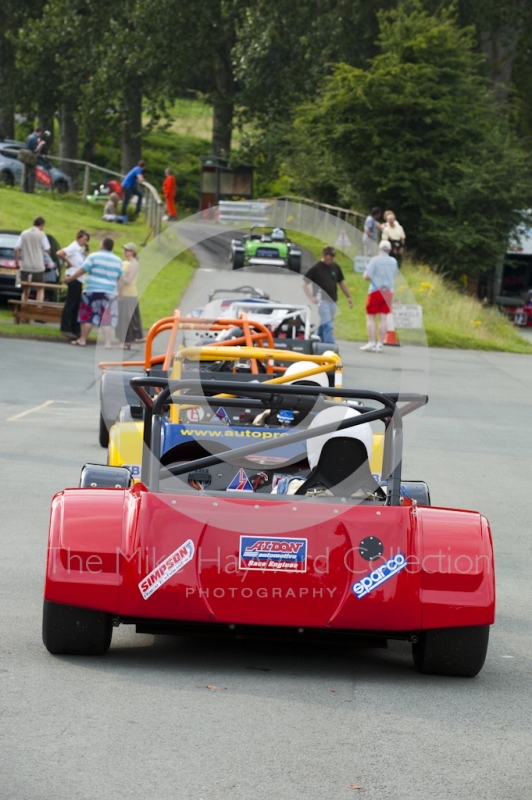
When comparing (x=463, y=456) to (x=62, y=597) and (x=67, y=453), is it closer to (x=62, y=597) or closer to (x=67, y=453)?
(x=67, y=453)

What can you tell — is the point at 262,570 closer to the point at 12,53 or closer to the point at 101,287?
Answer: the point at 101,287

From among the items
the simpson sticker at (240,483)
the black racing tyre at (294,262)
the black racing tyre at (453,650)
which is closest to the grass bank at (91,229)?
the black racing tyre at (294,262)

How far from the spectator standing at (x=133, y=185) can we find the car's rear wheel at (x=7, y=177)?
16.8 ft

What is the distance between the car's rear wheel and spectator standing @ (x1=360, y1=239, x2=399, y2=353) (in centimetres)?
2261

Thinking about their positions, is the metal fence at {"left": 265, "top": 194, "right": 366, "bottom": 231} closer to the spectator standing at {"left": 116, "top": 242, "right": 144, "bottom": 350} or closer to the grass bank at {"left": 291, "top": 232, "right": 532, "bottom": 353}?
the grass bank at {"left": 291, "top": 232, "right": 532, "bottom": 353}

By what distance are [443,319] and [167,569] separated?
24007 mm

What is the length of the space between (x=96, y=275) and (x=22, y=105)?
3563 centimetres

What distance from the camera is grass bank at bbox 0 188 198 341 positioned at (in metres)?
27.8

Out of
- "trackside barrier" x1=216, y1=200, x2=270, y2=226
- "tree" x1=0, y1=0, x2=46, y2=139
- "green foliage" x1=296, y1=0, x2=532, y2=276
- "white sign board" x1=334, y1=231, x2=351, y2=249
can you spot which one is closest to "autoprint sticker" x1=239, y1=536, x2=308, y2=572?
"trackside barrier" x1=216, y1=200, x2=270, y2=226

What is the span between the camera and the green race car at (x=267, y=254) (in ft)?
100

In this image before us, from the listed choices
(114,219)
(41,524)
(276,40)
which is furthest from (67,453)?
(276,40)

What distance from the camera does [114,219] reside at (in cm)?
3834

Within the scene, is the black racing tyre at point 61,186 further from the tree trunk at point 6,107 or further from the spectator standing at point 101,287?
the spectator standing at point 101,287

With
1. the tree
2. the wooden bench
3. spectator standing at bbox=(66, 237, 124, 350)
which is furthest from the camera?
the tree
